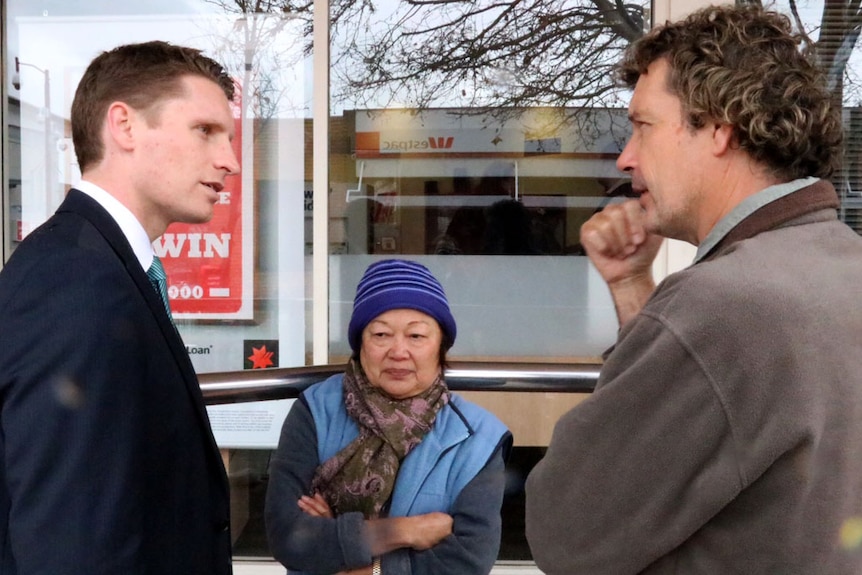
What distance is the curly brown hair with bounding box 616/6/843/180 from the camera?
130 centimetres

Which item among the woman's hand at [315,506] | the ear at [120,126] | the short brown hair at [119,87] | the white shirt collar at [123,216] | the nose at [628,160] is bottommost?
the woman's hand at [315,506]

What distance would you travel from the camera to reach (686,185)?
1356 millimetres

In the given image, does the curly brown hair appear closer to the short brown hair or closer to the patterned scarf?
the short brown hair

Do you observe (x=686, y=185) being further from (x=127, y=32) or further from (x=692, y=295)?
(x=127, y=32)

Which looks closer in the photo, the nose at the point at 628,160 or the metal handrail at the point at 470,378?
the nose at the point at 628,160

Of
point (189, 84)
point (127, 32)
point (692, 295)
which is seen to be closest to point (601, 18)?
point (127, 32)

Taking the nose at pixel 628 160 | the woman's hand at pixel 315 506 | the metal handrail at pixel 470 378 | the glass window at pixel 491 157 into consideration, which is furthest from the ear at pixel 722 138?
the glass window at pixel 491 157

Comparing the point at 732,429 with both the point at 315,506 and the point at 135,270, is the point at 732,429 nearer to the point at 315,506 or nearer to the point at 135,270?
the point at 135,270

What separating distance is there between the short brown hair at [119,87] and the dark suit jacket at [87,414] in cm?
21

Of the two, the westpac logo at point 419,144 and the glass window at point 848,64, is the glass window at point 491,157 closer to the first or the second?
the westpac logo at point 419,144

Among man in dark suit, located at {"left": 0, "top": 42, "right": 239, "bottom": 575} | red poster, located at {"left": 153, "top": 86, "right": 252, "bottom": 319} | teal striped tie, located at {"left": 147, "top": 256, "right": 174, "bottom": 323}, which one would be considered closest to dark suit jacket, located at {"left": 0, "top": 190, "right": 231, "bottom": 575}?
man in dark suit, located at {"left": 0, "top": 42, "right": 239, "bottom": 575}

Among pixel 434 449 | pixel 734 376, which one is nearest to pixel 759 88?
pixel 734 376

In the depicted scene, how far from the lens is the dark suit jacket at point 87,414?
4.25 feet

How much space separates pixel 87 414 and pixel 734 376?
0.89 meters
